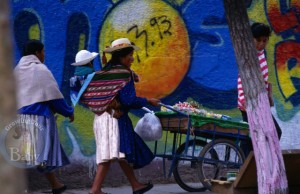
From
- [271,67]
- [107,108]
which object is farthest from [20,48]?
[271,67]

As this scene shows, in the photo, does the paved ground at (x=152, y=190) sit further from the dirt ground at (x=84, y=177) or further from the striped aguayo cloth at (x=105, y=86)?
the striped aguayo cloth at (x=105, y=86)

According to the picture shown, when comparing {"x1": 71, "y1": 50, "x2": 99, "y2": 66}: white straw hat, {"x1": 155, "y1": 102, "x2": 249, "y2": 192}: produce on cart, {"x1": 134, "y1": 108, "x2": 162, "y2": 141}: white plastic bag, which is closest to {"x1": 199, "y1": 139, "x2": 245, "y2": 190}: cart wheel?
{"x1": 155, "y1": 102, "x2": 249, "y2": 192}: produce on cart

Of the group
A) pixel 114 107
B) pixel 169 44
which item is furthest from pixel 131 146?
pixel 169 44

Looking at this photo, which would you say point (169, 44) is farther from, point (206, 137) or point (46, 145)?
point (46, 145)

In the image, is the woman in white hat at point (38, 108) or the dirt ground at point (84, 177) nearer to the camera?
the woman in white hat at point (38, 108)

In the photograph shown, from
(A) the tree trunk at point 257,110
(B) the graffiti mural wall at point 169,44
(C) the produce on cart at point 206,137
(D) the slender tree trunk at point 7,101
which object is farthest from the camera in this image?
(B) the graffiti mural wall at point 169,44

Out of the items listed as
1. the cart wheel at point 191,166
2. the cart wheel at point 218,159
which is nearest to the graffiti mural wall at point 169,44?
the cart wheel at point 191,166

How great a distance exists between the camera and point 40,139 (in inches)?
311

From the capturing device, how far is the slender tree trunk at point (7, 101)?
2375mm

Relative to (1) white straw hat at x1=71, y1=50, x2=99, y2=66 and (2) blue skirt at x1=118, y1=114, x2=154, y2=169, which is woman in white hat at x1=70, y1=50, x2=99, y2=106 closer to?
(1) white straw hat at x1=71, y1=50, x2=99, y2=66

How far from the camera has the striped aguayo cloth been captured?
7.59m

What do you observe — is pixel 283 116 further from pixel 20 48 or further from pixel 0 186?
pixel 0 186

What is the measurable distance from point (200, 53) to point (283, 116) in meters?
1.44

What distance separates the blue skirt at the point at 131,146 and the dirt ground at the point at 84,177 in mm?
1503
